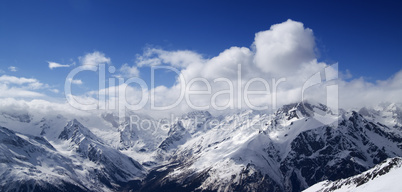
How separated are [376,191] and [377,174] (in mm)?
→ 41175

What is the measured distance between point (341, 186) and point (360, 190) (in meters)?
42.2

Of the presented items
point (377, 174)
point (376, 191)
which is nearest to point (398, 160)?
point (377, 174)

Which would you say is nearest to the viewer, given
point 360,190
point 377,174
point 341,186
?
point 360,190

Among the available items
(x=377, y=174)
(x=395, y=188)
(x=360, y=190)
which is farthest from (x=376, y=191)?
(x=377, y=174)

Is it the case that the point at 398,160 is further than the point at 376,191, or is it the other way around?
the point at 398,160

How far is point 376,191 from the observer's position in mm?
100812

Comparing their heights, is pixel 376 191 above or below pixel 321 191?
above

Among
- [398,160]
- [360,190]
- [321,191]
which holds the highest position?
[398,160]

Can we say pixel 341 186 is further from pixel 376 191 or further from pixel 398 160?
pixel 376 191

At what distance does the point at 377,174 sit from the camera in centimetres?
13600

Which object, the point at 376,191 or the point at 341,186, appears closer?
the point at 376,191

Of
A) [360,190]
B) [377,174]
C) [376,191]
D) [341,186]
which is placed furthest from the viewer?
[341,186]

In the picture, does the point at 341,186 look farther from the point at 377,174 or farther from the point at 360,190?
the point at 360,190

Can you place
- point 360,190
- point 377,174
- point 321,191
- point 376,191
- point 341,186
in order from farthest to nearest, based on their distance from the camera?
point 321,191
point 341,186
point 377,174
point 360,190
point 376,191
